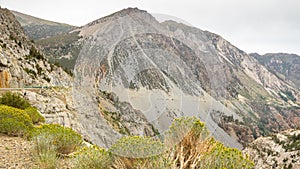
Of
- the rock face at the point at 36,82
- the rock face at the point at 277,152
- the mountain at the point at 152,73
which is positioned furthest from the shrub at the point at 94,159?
the rock face at the point at 277,152

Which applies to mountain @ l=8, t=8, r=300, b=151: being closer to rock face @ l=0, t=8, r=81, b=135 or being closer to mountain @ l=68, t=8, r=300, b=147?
mountain @ l=68, t=8, r=300, b=147

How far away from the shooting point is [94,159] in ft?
20.4

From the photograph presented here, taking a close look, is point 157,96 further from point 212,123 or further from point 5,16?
point 5,16

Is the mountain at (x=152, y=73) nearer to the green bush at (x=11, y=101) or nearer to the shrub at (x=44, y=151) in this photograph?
the shrub at (x=44, y=151)

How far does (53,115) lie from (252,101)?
193497 millimetres

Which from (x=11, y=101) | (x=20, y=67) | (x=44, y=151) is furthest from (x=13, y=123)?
(x=20, y=67)

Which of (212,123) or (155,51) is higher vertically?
(155,51)

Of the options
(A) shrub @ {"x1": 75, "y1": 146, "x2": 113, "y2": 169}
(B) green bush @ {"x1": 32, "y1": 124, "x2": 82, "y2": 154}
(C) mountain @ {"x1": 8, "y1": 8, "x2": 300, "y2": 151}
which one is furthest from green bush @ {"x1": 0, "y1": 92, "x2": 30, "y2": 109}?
(C) mountain @ {"x1": 8, "y1": 8, "x2": 300, "y2": 151}

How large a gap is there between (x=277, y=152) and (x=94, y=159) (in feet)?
187

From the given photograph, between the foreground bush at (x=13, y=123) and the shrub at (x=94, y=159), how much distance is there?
545 centimetres

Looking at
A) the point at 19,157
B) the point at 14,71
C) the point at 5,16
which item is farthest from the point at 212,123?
the point at 5,16

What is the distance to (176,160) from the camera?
5418 mm

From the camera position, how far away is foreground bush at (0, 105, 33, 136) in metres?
10.6

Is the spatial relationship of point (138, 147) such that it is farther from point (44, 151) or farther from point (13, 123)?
point (13, 123)
